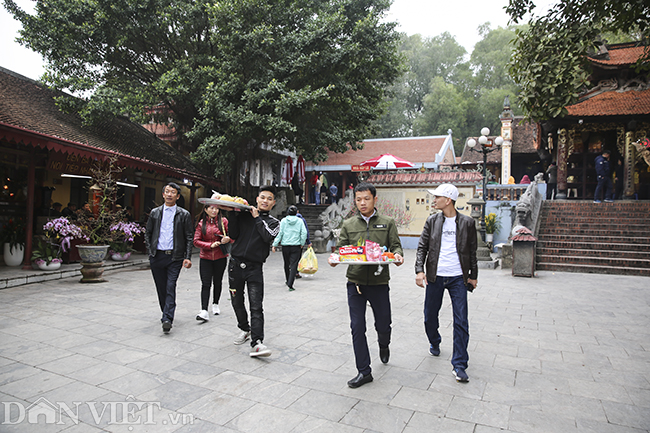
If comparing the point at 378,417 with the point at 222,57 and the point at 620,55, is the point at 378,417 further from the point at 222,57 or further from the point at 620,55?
the point at 620,55

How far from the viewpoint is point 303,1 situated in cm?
1441

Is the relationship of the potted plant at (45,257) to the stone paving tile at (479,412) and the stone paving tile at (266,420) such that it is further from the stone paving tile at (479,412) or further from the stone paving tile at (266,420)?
the stone paving tile at (479,412)

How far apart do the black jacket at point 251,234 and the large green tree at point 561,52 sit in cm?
373

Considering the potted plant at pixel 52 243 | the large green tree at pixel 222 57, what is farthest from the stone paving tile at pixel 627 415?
the large green tree at pixel 222 57

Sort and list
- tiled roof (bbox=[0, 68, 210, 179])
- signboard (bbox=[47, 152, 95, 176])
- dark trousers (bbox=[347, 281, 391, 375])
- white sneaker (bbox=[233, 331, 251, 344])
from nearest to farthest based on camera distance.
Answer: dark trousers (bbox=[347, 281, 391, 375]), white sneaker (bbox=[233, 331, 251, 344]), tiled roof (bbox=[0, 68, 210, 179]), signboard (bbox=[47, 152, 95, 176])

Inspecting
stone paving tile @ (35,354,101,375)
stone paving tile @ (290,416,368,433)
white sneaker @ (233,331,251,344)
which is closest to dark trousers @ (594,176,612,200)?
white sneaker @ (233,331,251,344)

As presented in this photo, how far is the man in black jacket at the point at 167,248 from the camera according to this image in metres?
5.03

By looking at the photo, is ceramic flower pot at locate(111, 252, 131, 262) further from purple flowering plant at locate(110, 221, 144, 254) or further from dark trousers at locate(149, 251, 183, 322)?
dark trousers at locate(149, 251, 183, 322)

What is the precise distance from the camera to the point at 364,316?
3.54 metres

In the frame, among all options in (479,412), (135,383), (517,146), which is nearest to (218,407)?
(135,383)

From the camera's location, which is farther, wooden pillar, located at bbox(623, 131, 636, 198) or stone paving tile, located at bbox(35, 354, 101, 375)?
Result: wooden pillar, located at bbox(623, 131, 636, 198)

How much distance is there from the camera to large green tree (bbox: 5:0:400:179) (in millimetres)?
12688

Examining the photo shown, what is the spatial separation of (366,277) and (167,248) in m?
2.78

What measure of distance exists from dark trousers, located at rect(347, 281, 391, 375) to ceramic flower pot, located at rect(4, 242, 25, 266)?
916 cm
